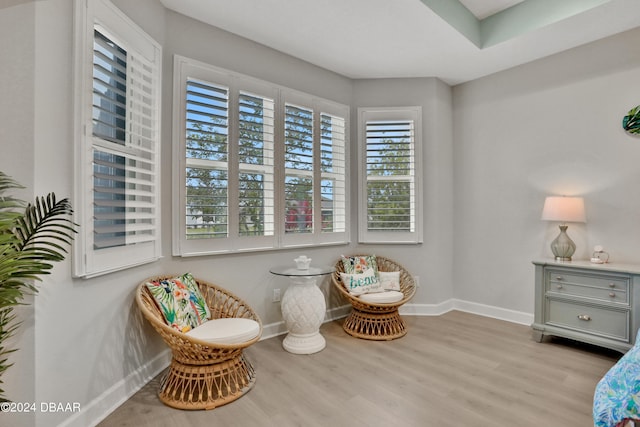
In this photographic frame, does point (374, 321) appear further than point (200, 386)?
Yes

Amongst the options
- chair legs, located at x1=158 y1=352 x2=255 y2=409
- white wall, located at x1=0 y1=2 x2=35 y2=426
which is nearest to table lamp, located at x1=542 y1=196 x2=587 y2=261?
chair legs, located at x1=158 y1=352 x2=255 y2=409

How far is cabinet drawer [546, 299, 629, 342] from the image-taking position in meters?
2.62

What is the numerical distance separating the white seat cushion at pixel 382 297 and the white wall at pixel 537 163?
4.48ft

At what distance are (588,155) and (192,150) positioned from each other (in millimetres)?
3692

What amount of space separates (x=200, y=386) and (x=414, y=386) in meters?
1.45

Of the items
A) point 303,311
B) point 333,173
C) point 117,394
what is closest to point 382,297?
point 303,311

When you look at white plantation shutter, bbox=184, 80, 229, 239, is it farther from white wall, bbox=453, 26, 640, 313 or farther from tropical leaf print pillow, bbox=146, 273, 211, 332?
white wall, bbox=453, 26, 640, 313

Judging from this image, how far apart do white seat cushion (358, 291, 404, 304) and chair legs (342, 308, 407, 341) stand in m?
0.15

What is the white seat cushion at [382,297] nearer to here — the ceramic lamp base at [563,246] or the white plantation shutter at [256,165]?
the white plantation shutter at [256,165]

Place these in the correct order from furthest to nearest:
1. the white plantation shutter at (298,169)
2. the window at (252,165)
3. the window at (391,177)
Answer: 1. the window at (391,177)
2. the white plantation shutter at (298,169)
3. the window at (252,165)

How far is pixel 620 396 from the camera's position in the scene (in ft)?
4.65

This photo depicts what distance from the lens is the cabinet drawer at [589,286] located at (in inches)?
103

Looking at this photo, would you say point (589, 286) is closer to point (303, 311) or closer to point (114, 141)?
point (303, 311)

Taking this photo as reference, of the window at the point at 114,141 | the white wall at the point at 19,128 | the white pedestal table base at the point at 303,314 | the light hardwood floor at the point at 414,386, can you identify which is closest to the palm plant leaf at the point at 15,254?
the white wall at the point at 19,128
